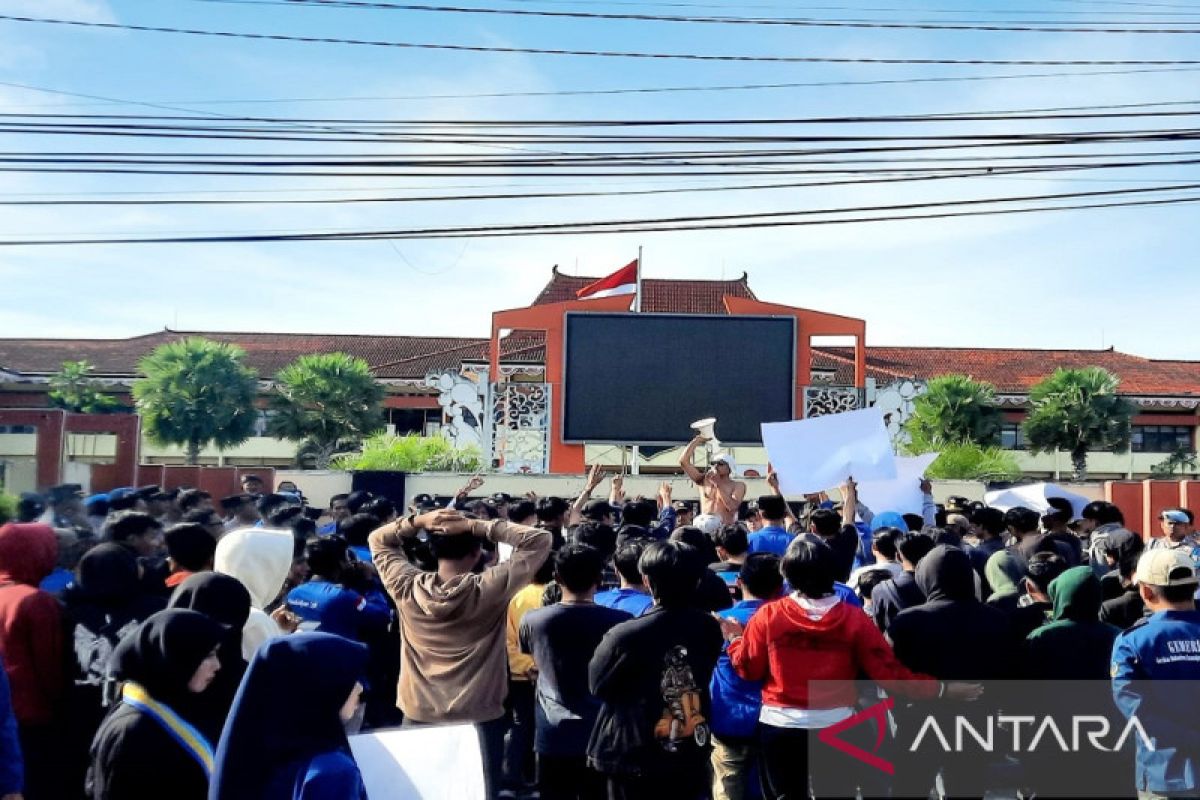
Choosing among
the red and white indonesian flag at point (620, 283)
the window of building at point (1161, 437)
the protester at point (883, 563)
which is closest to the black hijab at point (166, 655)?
the protester at point (883, 563)

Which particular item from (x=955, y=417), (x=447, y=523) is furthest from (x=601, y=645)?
(x=955, y=417)

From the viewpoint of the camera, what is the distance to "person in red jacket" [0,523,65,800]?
185 inches

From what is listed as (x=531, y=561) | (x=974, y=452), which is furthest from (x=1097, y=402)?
(x=531, y=561)

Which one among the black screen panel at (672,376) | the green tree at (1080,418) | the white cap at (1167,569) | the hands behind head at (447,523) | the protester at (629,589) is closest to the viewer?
the white cap at (1167,569)

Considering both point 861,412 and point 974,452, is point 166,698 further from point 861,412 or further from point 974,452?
point 974,452

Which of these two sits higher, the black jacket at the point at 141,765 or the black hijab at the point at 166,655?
the black hijab at the point at 166,655

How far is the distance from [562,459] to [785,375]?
4620 mm

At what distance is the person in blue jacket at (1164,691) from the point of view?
14.1 ft

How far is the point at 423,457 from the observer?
77.1ft

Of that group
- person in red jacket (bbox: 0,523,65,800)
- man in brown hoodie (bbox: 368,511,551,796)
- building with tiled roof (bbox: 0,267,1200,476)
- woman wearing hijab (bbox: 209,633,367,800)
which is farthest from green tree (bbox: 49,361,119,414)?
woman wearing hijab (bbox: 209,633,367,800)

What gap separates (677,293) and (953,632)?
4007cm

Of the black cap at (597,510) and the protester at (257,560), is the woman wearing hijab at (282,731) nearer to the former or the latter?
the protester at (257,560)

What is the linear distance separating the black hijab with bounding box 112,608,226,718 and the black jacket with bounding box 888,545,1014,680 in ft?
9.68

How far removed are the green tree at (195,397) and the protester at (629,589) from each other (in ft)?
89.1
